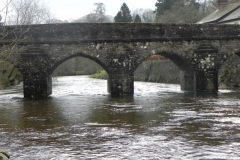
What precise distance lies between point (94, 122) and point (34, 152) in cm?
401

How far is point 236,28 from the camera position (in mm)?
22172

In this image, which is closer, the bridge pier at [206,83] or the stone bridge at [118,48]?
the stone bridge at [118,48]

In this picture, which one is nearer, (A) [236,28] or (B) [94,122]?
(B) [94,122]

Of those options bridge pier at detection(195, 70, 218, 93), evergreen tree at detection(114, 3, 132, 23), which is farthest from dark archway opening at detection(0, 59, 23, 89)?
evergreen tree at detection(114, 3, 132, 23)

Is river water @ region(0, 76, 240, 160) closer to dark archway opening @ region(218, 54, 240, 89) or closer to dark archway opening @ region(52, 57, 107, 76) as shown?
dark archway opening @ region(218, 54, 240, 89)

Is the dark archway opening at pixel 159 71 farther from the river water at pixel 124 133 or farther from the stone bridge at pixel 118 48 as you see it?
the river water at pixel 124 133

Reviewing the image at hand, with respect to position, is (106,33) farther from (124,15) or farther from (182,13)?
(124,15)

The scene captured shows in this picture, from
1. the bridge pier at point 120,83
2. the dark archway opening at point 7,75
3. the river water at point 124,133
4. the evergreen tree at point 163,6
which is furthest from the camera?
the evergreen tree at point 163,6

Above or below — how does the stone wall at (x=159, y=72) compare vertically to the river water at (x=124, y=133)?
above

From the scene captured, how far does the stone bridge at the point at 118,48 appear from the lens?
65.7ft

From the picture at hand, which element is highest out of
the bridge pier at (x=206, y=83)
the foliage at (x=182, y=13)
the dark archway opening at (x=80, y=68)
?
the foliage at (x=182, y=13)

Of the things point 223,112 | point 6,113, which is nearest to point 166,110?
point 223,112

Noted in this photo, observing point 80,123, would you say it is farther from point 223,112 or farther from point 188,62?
point 188,62

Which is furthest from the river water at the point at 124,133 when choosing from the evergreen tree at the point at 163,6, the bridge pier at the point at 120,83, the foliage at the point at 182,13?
the evergreen tree at the point at 163,6
